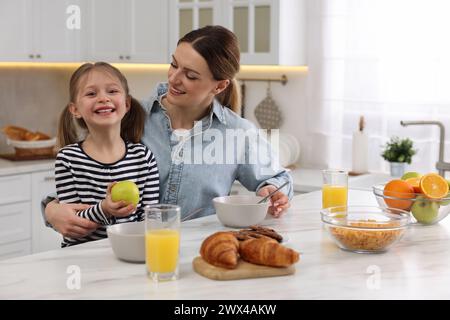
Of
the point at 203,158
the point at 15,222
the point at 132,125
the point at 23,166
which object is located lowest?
the point at 15,222

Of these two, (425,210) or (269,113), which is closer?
(425,210)

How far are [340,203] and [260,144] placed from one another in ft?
1.44

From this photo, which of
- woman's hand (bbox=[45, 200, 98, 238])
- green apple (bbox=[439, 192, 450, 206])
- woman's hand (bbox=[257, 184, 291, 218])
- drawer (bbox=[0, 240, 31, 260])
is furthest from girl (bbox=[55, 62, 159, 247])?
drawer (bbox=[0, 240, 31, 260])

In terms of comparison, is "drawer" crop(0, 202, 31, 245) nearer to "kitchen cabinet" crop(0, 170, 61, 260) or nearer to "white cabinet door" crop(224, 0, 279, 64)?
"kitchen cabinet" crop(0, 170, 61, 260)

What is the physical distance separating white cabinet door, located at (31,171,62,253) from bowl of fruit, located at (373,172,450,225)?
2.46 meters

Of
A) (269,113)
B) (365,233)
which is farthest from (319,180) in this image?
(365,233)

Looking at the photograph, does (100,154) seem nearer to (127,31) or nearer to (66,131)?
(66,131)

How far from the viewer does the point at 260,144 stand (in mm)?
2441

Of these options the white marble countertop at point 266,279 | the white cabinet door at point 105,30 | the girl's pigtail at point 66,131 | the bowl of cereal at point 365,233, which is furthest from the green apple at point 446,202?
the white cabinet door at point 105,30

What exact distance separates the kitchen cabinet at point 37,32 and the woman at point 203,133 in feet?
6.73

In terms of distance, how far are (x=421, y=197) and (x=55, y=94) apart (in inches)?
131

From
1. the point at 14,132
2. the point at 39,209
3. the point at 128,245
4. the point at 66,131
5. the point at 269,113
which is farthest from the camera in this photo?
the point at 14,132

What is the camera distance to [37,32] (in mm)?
4160

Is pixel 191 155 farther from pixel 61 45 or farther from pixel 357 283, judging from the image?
pixel 61 45
